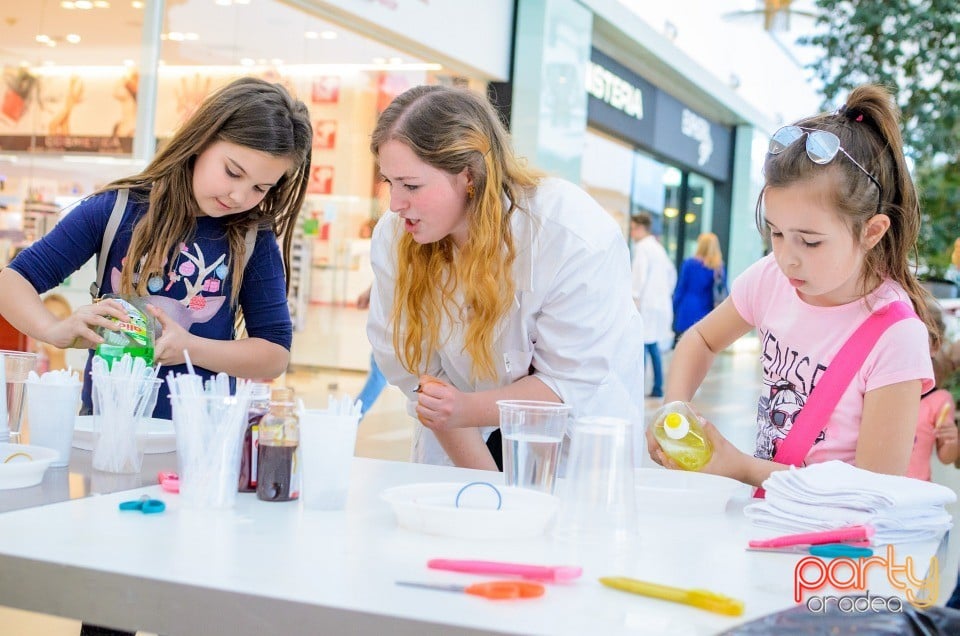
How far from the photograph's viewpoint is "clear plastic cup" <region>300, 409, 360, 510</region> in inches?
51.6

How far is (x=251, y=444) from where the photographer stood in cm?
143

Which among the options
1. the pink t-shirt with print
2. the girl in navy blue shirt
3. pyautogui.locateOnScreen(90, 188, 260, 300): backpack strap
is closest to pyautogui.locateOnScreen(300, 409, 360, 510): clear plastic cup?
the girl in navy blue shirt

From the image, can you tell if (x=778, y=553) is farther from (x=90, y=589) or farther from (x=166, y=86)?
(x=166, y=86)

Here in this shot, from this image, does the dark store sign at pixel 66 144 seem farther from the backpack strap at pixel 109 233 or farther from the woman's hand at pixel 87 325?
the woman's hand at pixel 87 325

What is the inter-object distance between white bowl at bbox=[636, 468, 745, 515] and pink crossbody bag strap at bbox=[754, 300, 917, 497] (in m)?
0.31

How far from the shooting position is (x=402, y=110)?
1.96 m

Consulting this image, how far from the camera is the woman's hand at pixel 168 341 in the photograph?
6.24 ft

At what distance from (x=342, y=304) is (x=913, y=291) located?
6194 mm

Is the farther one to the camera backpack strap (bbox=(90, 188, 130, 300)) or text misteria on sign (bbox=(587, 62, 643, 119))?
text misteria on sign (bbox=(587, 62, 643, 119))

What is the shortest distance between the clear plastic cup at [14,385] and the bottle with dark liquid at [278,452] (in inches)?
20.2

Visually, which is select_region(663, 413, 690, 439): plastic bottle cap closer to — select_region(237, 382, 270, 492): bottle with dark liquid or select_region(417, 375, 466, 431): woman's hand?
select_region(417, 375, 466, 431): woman's hand

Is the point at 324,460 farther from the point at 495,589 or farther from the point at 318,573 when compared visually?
the point at 495,589

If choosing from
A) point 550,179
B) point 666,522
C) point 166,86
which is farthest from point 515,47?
point 666,522

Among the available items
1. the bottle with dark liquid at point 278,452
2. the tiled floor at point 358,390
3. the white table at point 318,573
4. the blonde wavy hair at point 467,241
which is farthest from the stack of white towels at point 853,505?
the tiled floor at point 358,390
